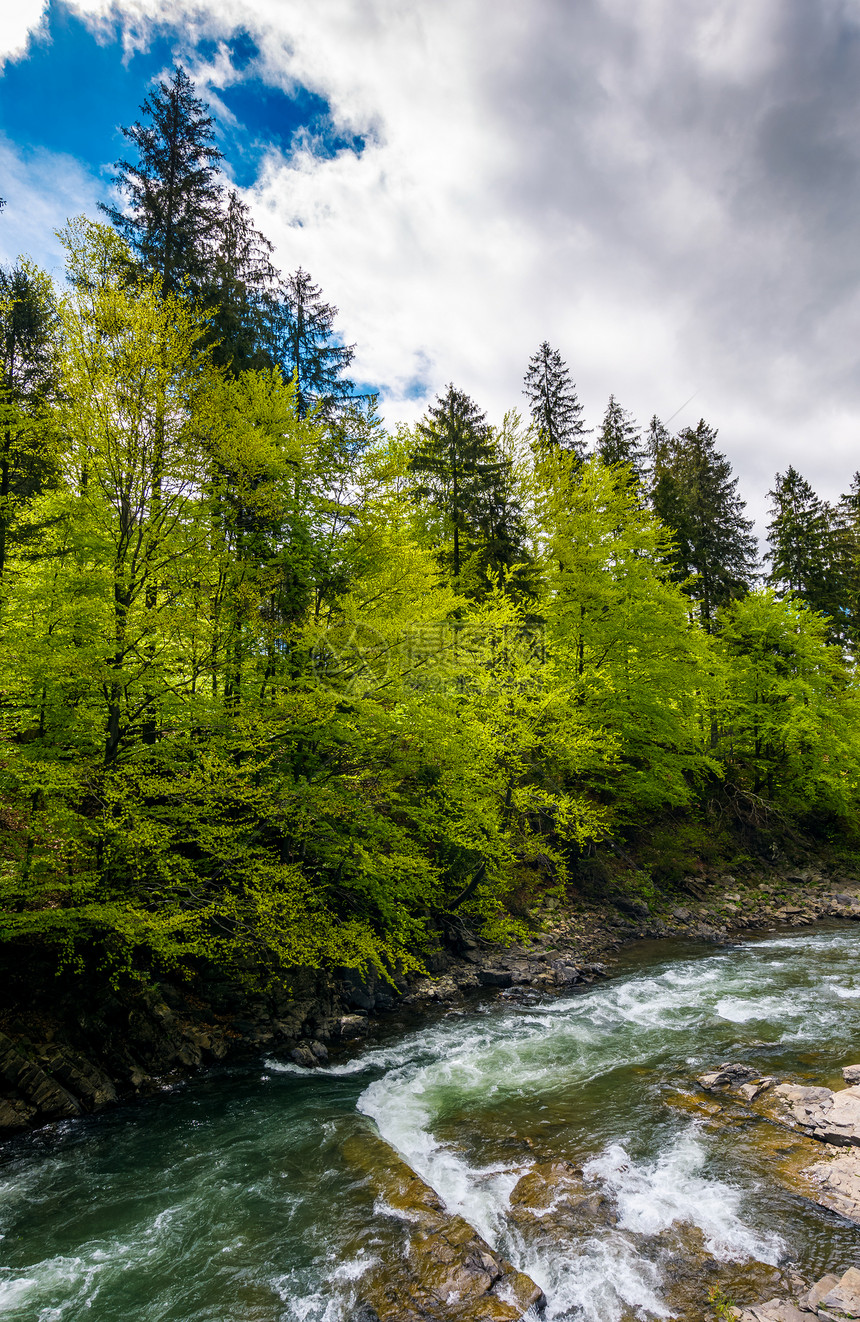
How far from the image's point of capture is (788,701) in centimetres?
2122

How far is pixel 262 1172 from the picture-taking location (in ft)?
21.6

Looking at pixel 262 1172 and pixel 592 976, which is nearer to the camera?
pixel 262 1172

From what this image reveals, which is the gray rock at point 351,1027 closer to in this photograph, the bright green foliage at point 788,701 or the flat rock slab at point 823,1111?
the flat rock slab at point 823,1111

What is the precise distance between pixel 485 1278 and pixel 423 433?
79.9 ft

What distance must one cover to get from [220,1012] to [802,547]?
33052 mm

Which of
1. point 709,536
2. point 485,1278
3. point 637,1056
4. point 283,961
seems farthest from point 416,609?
point 709,536

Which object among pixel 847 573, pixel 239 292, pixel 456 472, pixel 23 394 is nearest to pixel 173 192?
pixel 239 292

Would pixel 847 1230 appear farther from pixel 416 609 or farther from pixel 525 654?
pixel 525 654

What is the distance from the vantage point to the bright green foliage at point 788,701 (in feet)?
69.1

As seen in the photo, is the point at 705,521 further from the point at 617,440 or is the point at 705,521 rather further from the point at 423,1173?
the point at 423,1173

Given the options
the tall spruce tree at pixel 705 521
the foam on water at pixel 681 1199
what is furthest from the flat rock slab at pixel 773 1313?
the tall spruce tree at pixel 705 521

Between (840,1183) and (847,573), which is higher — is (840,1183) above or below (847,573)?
below

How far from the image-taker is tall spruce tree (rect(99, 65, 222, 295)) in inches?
585

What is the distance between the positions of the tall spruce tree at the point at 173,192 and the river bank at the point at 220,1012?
51.1 ft
